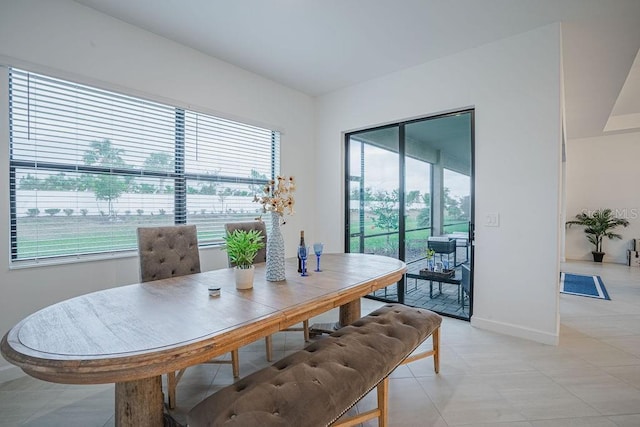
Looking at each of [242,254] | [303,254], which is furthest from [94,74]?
[303,254]

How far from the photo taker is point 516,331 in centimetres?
286

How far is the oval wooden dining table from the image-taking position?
935 mm

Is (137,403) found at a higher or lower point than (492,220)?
lower

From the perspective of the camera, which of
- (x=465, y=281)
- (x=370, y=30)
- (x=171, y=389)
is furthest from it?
(x=465, y=281)

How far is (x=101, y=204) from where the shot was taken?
2.62m

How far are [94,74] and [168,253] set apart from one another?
1.67 metres

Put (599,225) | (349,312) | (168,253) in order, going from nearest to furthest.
→ (168,253), (349,312), (599,225)

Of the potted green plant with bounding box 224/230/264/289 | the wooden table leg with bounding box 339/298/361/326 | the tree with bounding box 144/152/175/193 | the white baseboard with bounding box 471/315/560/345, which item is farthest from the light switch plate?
the tree with bounding box 144/152/175/193

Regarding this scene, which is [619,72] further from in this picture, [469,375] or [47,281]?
[47,281]

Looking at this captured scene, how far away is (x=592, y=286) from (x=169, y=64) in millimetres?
6510

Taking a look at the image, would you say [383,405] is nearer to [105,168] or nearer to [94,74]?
[105,168]

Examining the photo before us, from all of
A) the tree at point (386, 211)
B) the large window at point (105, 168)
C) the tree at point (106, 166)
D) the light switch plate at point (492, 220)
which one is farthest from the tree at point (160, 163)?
the light switch plate at point (492, 220)

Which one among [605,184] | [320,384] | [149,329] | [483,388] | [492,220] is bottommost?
[483,388]

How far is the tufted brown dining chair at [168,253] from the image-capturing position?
7.04 ft
